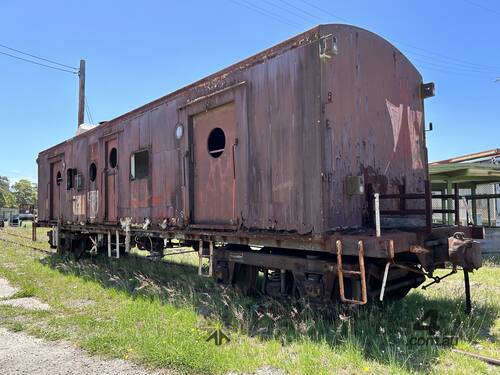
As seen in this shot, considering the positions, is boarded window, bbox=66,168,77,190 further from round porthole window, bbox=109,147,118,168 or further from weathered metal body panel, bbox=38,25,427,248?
weathered metal body panel, bbox=38,25,427,248

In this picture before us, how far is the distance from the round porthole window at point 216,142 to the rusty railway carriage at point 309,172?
2 cm

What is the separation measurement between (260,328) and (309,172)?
2.10 m

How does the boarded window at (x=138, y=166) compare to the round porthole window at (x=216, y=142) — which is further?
the boarded window at (x=138, y=166)

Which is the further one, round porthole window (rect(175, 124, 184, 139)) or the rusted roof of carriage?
round porthole window (rect(175, 124, 184, 139))

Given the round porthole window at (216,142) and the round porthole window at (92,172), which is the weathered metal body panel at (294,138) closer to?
the round porthole window at (216,142)

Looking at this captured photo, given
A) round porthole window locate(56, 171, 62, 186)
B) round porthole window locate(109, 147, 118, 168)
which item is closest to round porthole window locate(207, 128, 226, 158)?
round porthole window locate(109, 147, 118, 168)

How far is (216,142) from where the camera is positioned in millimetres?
6781

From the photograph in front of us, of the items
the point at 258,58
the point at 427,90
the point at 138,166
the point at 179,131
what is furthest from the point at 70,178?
the point at 427,90

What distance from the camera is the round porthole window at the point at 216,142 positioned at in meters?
6.60

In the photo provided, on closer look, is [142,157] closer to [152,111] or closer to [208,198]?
[152,111]

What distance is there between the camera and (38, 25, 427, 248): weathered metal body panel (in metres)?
5.09

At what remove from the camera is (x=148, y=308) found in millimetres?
6406

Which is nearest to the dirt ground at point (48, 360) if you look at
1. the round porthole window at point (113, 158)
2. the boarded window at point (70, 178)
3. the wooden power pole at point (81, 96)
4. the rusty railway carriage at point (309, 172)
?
the rusty railway carriage at point (309, 172)

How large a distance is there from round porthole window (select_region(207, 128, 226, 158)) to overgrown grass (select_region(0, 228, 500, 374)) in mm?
2189
